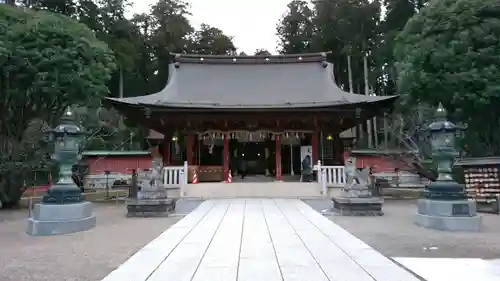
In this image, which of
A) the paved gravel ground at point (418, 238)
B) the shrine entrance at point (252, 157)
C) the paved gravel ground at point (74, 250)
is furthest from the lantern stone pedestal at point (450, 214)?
the shrine entrance at point (252, 157)

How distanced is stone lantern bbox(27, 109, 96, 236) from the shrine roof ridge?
12316mm

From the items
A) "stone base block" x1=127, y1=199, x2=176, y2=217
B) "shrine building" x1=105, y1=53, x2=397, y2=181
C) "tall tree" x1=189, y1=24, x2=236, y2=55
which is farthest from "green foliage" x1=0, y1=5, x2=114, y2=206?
"tall tree" x1=189, y1=24, x2=236, y2=55

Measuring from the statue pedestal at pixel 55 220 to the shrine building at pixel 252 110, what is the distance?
796 cm

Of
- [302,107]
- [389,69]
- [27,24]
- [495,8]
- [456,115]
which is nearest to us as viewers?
[27,24]

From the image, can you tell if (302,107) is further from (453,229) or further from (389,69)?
(389,69)

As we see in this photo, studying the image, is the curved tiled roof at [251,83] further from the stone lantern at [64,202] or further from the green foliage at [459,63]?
the stone lantern at [64,202]

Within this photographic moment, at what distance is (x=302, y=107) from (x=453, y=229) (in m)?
8.78

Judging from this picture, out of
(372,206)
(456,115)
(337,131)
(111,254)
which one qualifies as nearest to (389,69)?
(337,131)

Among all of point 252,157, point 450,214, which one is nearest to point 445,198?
point 450,214

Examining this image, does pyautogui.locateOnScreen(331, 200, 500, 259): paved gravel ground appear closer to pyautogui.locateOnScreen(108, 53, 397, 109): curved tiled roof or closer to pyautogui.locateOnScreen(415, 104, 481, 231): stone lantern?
pyautogui.locateOnScreen(415, 104, 481, 231): stone lantern

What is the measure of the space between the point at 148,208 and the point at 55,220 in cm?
252

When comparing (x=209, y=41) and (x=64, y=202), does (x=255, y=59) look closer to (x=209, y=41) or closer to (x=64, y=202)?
(x=64, y=202)

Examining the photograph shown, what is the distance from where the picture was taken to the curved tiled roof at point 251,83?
16.9 metres

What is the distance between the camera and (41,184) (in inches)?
719
